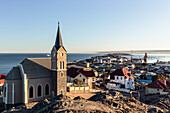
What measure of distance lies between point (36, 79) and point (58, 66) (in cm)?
503

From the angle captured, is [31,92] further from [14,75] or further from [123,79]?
[123,79]

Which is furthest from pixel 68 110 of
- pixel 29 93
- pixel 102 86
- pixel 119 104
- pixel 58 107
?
pixel 102 86

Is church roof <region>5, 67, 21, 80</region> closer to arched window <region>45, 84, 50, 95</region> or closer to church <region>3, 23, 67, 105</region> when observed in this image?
church <region>3, 23, 67, 105</region>

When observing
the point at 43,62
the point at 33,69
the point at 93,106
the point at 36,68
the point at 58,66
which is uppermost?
the point at 43,62

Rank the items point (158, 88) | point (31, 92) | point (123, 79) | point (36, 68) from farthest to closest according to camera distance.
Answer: point (123, 79) < point (158, 88) < point (36, 68) < point (31, 92)

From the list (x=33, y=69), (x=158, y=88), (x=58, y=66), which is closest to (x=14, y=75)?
(x=33, y=69)

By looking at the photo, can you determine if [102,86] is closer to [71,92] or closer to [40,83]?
[71,92]

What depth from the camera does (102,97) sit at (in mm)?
23719

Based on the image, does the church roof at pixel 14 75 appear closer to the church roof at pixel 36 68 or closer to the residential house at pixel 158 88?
the church roof at pixel 36 68

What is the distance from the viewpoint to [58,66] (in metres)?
32.8

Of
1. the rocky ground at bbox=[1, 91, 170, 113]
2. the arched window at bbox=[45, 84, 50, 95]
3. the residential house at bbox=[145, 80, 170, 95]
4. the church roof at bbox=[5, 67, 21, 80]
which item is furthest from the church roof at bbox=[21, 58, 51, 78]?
the residential house at bbox=[145, 80, 170, 95]

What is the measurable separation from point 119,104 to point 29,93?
1745 centimetres

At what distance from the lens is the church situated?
29219 millimetres

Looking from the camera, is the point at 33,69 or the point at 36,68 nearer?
the point at 33,69
